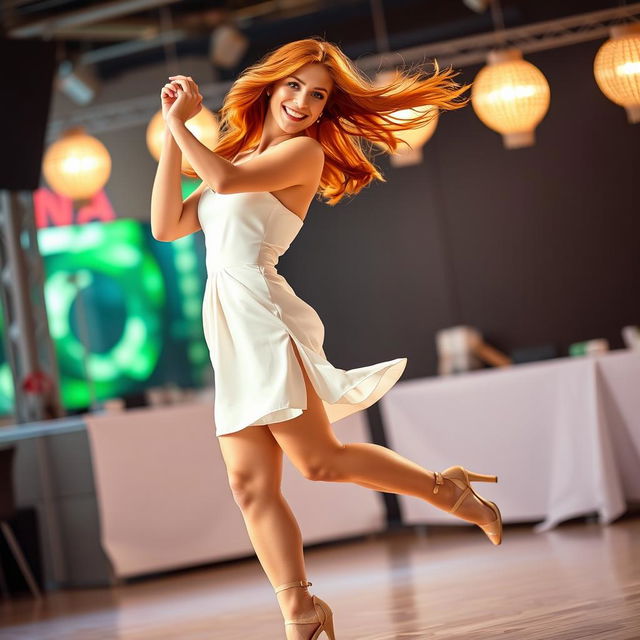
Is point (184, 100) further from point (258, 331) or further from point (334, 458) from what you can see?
point (334, 458)

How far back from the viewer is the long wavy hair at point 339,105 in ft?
8.96

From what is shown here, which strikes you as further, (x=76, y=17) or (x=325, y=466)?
(x=76, y=17)

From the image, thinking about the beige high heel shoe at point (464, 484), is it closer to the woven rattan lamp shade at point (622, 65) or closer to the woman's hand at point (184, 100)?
the woman's hand at point (184, 100)

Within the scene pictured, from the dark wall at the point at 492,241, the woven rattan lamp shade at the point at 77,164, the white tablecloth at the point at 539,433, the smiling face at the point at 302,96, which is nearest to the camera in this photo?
the smiling face at the point at 302,96

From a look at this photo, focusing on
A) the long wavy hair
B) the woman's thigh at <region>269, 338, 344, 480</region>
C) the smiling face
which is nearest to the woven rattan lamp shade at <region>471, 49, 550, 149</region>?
the long wavy hair

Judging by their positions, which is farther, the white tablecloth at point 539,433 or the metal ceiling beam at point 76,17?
the metal ceiling beam at point 76,17

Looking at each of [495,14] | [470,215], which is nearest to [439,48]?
[495,14]

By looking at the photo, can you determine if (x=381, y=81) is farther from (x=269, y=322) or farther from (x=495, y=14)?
(x=269, y=322)

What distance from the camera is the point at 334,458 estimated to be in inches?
102

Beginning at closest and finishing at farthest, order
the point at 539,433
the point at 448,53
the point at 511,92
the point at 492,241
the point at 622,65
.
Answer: the point at 622,65, the point at 539,433, the point at 511,92, the point at 448,53, the point at 492,241

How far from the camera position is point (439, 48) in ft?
23.6

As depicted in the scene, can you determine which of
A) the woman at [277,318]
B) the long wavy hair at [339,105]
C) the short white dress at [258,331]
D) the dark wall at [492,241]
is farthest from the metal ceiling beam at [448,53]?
the short white dress at [258,331]

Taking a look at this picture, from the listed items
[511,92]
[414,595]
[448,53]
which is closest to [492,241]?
[448,53]

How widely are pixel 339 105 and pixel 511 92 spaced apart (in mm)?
2948
